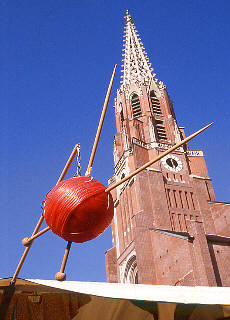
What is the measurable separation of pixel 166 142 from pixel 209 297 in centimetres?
3037

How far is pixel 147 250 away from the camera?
25.3 metres

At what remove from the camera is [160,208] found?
27.6 m

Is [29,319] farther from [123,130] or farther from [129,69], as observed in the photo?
[129,69]

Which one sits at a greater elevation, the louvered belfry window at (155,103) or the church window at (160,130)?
the louvered belfry window at (155,103)

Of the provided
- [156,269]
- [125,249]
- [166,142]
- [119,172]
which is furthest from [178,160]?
[156,269]

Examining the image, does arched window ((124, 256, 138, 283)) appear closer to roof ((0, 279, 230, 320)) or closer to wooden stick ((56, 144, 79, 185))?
roof ((0, 279, 230, 320))

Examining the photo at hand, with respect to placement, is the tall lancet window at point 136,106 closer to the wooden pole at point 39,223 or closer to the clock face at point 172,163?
the clock face at point 172,163

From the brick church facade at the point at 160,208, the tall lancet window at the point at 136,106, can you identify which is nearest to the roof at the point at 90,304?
the brick church facade at the point at 160,208

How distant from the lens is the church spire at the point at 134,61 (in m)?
43.4

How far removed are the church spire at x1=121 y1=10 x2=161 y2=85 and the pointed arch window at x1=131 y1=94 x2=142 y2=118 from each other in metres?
2.37

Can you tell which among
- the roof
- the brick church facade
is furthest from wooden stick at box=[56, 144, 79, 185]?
the brick church facade

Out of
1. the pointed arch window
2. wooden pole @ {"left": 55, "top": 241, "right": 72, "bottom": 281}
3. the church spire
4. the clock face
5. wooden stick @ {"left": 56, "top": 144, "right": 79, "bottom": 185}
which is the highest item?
the church spire

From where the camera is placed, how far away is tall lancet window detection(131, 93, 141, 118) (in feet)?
127

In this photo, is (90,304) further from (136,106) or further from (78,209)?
(136,106)
